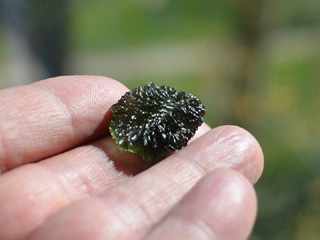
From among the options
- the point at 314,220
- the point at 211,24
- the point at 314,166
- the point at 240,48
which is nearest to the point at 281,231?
the point at 314,220

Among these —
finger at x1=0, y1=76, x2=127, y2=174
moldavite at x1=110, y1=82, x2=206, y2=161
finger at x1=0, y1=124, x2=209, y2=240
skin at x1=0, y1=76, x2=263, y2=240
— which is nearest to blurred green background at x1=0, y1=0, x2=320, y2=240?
moldavite at x1=110, y1=82, x2=206, y2=161

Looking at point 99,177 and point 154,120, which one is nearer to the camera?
point 99,177

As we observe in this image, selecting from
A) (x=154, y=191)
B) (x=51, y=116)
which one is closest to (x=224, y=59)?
(x=51, y=116)

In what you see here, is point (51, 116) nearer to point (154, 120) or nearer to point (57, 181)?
point (57, 181)

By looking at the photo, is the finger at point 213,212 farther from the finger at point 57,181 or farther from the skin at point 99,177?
the finger at point 57,181

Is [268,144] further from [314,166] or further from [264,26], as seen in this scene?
A: [264,26]

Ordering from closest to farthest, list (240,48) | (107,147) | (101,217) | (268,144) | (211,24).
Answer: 1. (101,217)
2. (107,147)
3. (240,48)
4. (268,144)
5. (211,24)

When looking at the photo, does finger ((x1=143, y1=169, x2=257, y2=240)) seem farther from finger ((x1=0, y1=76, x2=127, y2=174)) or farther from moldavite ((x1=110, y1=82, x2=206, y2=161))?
finger ((x1=0, y1=76, x2=127, y2=174))

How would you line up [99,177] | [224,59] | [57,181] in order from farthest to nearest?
1. [224,59]
2. [99,177]
3. [57,181]

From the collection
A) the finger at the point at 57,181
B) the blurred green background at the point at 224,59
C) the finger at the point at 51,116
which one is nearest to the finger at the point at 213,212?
the finger at the point at 57,181
